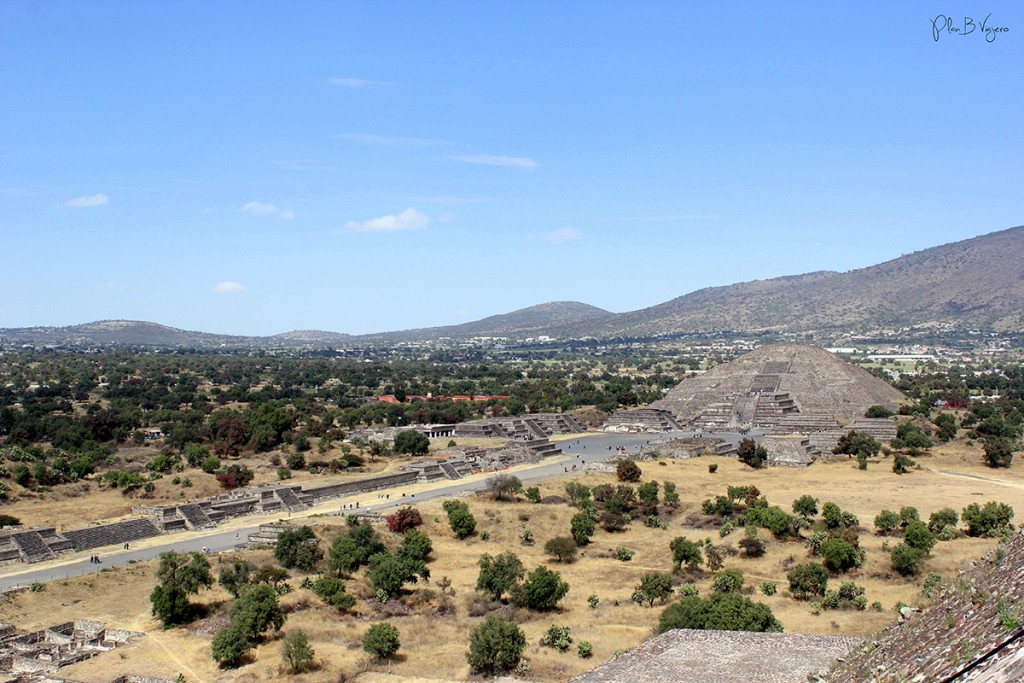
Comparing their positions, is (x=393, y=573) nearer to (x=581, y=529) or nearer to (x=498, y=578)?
(x=498, y=578)

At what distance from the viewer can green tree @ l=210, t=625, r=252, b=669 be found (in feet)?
86.4

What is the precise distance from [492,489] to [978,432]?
1826 inches

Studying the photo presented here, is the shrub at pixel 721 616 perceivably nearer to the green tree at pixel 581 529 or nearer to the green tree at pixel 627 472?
the green tree at pixel 581 529

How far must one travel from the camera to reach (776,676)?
18.1 m

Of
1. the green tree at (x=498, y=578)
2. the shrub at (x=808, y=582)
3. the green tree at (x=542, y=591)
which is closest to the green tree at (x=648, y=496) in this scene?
the shrub at (x=808, y=582)

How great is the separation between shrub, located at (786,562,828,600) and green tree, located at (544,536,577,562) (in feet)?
31.7

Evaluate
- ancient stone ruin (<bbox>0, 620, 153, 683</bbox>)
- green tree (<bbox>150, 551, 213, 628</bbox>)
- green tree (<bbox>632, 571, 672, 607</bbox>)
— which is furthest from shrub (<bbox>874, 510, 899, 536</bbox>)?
ancient stone ruin (<bbox>0, 620, 153, 683</bbox>)

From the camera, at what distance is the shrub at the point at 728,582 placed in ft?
106

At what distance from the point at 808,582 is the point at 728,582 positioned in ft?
9.49

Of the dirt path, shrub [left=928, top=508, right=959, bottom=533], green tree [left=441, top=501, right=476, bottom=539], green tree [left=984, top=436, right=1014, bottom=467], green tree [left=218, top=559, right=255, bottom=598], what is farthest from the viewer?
green tree [left=984, top=436, right=1014, bottom=467]

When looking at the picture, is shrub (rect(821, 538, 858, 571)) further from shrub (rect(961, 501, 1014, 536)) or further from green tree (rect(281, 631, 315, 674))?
green tree (rect(281, 631, 315, 674))

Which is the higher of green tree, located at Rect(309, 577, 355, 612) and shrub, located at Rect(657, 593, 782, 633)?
shrub, located at Rect(657, 593, 782, 633)

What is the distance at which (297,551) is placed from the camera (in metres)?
37.1

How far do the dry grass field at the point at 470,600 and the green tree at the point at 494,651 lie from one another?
2.07ft
